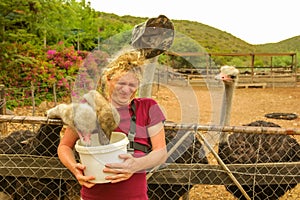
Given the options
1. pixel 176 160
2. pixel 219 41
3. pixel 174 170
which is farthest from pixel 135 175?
pixel 219 41

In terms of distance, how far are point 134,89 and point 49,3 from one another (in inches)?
305

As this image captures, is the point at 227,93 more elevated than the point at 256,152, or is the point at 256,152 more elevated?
the point at 227,93

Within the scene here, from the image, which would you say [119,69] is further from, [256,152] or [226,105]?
[226,105]

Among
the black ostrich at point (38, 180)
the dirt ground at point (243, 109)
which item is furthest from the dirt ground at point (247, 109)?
the black ostrich at point (38, 180)

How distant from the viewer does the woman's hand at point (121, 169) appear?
4.76 ft

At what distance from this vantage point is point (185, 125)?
240 cm

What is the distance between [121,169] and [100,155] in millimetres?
90

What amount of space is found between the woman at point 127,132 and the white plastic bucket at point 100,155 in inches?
0.9

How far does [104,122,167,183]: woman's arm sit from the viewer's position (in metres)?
1.46

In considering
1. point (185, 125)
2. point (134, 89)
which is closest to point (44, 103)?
point (185, 125)

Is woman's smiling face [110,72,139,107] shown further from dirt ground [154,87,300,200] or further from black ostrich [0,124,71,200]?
dirt ground [154,87,300,200]

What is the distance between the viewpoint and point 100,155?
1.43 m

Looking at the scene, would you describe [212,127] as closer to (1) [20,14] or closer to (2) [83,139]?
(2) [83,139]

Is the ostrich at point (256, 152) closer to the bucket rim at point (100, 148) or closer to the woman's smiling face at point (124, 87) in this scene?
the woman's smiling face at point (124, 87)
